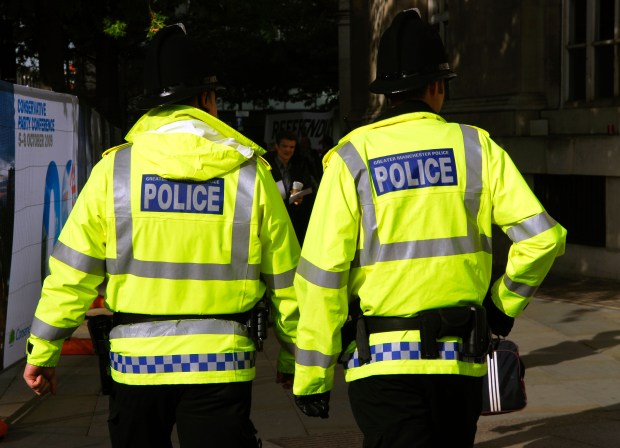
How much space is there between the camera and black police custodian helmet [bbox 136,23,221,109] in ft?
12.9

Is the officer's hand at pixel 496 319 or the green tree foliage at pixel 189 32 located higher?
the green tree foliage at pixel 189 32

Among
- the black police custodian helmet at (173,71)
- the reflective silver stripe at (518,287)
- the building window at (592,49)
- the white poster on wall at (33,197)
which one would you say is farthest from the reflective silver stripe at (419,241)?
the building window at (592,49)

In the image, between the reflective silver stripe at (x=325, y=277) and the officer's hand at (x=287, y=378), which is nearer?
the reflective silver stripe at (x=325, y=277)

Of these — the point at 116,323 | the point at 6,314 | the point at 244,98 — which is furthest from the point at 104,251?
the point at 244,98

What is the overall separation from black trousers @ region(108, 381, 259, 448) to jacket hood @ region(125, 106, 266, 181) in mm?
715

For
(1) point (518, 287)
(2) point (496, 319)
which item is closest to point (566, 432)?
(2) point (496, 319)

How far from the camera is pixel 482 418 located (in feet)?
21.8

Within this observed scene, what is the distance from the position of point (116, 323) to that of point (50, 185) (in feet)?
12.1

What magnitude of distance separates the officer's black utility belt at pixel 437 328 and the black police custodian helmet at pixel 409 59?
0.78m

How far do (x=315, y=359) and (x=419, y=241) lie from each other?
1.68ft

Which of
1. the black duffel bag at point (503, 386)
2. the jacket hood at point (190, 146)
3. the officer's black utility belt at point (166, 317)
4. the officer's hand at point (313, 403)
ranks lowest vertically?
the black duffel bag at point (503, 386)

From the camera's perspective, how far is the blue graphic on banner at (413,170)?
3.64 meters

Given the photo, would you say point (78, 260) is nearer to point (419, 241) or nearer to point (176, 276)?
point (176, 276)

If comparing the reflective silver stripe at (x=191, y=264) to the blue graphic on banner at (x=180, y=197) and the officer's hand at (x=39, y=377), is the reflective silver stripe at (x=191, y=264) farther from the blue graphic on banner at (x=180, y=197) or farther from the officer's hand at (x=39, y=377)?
the officer's hand at (x=39, y=377)
